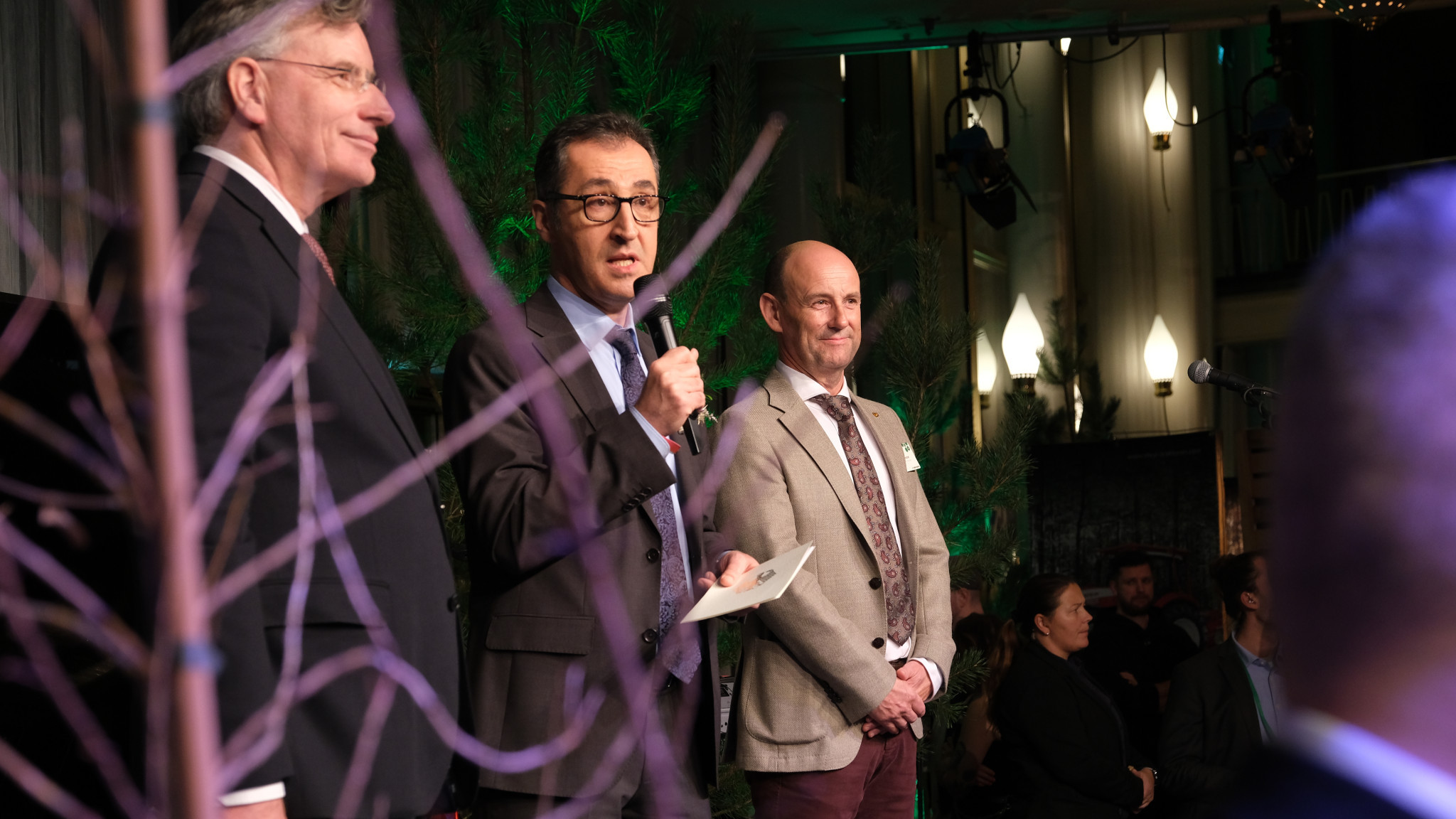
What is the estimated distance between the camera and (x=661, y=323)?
2.02 m

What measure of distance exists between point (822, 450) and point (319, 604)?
1.42m

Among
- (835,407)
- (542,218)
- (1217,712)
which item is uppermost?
(542,218)

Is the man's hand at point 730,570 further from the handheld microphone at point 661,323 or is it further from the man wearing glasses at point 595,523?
the handheld microphone at point 661,323

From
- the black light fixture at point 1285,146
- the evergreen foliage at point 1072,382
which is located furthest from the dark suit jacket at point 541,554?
the evergreen foliage at point 1072,382

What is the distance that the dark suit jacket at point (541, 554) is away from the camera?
1.78m

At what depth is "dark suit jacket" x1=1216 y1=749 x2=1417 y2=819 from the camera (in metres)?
0.36

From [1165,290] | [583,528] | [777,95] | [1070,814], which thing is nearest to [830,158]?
[777,95]

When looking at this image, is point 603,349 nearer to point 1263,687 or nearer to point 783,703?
point 783,703

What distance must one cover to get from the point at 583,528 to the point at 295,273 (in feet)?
2.60

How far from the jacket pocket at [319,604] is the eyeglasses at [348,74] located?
537 millimetres

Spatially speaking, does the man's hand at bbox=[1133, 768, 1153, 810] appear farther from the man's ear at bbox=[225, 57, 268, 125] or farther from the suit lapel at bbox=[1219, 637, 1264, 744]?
the man's ear at bbox=[225, 57, 268, 125]

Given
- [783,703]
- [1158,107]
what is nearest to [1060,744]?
[783,703]

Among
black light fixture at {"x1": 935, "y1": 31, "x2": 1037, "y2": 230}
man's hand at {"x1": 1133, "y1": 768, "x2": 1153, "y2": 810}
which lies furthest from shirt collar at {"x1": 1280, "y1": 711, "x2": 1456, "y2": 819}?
black light fixture at {"x1": 935, "y1": 31, "x2": 1037, "y2": 230}

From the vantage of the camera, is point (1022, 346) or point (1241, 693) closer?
point (1241, 693)
